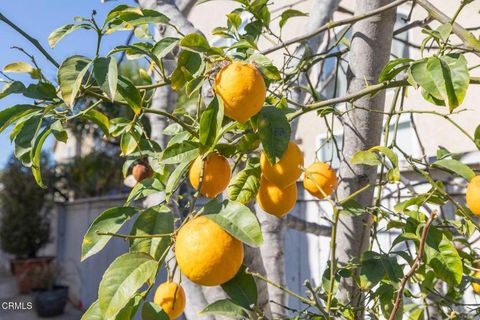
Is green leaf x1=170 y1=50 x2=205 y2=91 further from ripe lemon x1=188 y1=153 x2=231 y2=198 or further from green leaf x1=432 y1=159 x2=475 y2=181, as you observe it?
green leaf x1=432 y1=159 x2=475 y2=181

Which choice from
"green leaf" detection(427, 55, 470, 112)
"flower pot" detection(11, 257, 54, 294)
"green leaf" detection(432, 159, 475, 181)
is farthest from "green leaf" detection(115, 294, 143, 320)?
"flower pot" detection(11, 257, 54, 294)

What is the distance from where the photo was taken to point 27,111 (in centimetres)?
55

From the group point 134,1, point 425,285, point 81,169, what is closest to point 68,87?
point 425,285

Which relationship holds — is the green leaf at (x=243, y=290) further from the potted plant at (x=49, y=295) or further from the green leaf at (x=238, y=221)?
the potted plant at (x=49, y=295)

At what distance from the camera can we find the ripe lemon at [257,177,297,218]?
0.63 m

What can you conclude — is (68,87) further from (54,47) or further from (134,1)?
(134,1)

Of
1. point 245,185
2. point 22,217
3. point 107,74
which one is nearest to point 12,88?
point 107,74

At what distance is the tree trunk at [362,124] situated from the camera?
0.82 metres

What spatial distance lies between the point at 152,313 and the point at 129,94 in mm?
287

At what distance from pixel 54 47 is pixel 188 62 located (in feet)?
0.67

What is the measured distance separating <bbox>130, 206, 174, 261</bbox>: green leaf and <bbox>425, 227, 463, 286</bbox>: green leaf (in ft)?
1.32

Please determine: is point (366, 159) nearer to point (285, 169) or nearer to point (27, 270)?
point (285, 169)

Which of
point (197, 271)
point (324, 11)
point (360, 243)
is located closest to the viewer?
point (197, 271)

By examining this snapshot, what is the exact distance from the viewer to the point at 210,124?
52 centimetres
